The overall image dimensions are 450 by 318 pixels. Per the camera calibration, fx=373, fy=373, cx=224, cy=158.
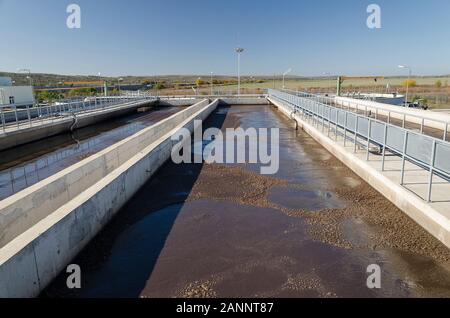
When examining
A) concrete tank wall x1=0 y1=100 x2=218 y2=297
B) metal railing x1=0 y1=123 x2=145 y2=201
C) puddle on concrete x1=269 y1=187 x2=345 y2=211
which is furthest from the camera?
metal railing x1=0 y1=123 x2=145 y2=201

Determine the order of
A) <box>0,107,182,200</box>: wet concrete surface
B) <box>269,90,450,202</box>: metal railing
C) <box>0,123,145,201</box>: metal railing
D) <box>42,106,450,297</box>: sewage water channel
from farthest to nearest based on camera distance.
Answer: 1. <box>0,107,182,200</box>: wet concrete surface
2. <box>0,123,145,201</box>: metal railing
3. <box>269,90,450,202</box>: metal railing
4. <box>42,106,450,297</box>: sewage water channel

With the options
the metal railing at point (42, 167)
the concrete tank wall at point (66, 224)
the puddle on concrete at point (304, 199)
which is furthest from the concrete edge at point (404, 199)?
the metal railing at point (42, 167)

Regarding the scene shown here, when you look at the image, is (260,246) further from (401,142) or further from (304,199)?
(401,142)

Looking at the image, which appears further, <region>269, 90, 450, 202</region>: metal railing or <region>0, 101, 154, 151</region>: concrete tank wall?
<region>0, 101, 154, 151</region>: concrete tank wall

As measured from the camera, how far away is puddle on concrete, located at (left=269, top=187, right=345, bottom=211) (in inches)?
303

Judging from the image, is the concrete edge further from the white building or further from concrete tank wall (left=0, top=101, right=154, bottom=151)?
the white building

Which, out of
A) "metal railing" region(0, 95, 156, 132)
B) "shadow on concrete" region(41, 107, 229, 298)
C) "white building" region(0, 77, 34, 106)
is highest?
"white building" region(0, 77, 34, 106)

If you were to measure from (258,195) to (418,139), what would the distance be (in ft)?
11.3

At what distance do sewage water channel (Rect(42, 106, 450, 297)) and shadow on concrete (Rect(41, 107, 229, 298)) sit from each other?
0.02m

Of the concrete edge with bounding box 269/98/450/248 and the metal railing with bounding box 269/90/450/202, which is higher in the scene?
the metal railing with bounding box 269/90/450/202

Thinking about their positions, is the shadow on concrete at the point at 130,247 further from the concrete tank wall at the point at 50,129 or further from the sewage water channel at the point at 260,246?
the concrete tank wall at the point at 50,129

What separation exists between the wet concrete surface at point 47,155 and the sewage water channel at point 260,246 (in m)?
4.65

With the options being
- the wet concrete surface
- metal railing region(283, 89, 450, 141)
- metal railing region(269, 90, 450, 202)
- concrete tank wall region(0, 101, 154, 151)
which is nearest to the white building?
concrete tank wall region(0, 101, 154, 151)
